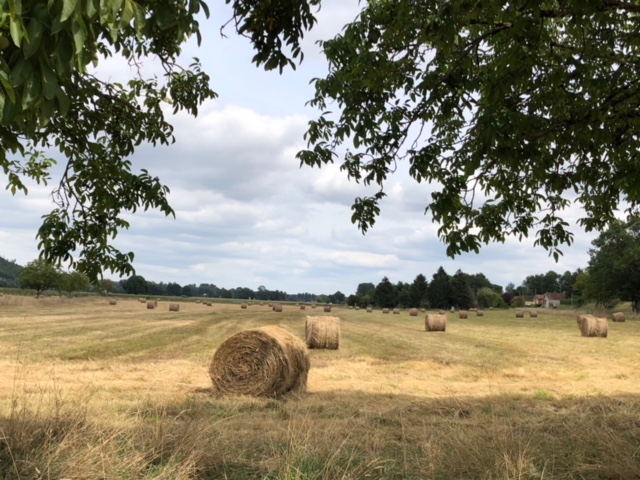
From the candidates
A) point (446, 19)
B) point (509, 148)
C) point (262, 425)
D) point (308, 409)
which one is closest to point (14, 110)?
point (446, 19)

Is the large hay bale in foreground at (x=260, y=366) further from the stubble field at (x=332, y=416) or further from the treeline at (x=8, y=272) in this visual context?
the treeline at (x=8, y=272)

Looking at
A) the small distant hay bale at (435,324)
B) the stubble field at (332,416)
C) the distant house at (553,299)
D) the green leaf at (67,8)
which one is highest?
the distant house at (553,299)

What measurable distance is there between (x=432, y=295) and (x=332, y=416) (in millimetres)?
126770

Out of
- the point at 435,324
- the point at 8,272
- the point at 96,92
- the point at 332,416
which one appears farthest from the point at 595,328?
the point at 8,272

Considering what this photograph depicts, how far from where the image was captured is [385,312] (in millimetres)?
73938

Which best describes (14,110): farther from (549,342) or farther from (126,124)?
(549,342)

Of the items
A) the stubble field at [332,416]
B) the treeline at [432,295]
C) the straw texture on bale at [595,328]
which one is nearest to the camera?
the stubble field at [332,416]

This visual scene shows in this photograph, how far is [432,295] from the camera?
133 meters

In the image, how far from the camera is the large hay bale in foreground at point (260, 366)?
486 inches

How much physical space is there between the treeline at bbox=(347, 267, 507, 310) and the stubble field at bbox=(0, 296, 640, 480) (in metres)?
112

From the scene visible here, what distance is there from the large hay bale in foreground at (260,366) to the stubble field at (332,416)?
24.5 inches

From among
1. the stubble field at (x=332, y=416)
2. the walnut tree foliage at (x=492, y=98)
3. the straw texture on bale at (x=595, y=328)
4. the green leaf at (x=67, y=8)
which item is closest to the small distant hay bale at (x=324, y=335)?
the stubble field at (x=332, y=416)

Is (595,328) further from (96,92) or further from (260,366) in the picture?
(96,92)

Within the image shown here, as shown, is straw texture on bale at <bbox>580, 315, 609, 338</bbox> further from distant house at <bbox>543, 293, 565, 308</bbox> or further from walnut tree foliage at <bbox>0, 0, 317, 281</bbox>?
distant house at <bbox>543, 293, 565, 308</bbox>
